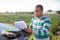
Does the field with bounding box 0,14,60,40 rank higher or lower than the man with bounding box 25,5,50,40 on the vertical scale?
lower

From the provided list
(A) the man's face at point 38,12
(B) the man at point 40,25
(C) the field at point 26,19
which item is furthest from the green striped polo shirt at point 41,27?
(C) the field at point 26,19

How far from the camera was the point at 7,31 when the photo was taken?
282 cm

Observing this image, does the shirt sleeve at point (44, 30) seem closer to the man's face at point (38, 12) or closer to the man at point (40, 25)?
the man at point (40, 25)

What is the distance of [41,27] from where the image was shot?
3123 millimetres

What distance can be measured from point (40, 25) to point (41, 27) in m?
0.04

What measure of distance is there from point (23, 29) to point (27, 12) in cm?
300

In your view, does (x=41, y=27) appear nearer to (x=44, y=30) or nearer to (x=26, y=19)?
(x=44, y=30)

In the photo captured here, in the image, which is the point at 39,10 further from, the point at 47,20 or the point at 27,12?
the point at 27,12

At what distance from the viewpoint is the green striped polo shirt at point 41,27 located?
2.97 meters

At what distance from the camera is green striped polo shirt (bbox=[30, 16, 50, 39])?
9.75 ft

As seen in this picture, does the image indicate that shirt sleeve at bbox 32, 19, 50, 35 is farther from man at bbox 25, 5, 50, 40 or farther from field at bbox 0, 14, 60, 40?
field at bbox 0, 14, 60, 40

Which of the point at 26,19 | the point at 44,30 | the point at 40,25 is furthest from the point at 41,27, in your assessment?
the point at 26,19

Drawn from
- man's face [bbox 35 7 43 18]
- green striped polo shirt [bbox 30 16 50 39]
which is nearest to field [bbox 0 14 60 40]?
green striped polo shirt [bbox 30 16 50 39]

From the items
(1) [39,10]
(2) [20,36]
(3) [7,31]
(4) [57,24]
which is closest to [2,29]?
(3) [7,31]
